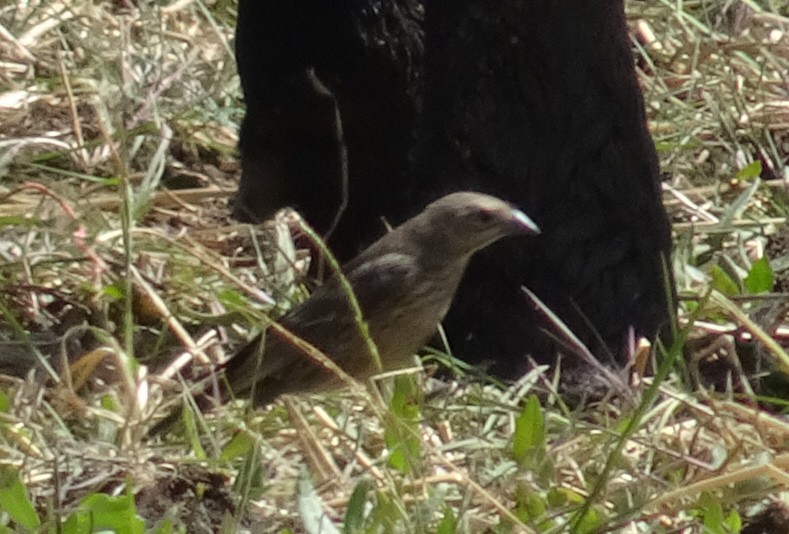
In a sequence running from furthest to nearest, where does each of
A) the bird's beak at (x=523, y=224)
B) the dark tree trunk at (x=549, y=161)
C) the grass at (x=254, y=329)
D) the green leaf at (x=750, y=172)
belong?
the green leaf at (x=750, y=172)
the dark tree trunk at (x=549, y=161)
the bird's beak at (x=523, y=224)
the grass at (x=254, y=329)

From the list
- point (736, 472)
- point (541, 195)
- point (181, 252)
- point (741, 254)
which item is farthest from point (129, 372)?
point (741, 254)

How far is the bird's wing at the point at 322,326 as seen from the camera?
3.37 m

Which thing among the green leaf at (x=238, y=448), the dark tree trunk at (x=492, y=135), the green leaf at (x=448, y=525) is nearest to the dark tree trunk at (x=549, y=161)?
the dark tree trunk at (x=492, y=135)

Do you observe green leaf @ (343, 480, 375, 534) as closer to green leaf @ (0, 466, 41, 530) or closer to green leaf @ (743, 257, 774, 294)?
green leaf @ (0, 466, 41, 530)

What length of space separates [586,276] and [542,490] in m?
0.73

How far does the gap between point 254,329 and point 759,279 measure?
45.3 inches

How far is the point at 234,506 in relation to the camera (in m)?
2.94

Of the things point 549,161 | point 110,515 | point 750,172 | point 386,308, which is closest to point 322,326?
point 386,308

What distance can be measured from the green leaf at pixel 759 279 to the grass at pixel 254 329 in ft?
0.03

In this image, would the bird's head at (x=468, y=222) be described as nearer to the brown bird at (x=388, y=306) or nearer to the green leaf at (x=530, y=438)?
the brown bird at (x=388, y=306)

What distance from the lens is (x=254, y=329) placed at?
3.78 m

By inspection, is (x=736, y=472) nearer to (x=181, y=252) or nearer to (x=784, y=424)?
(x=784, y=424)

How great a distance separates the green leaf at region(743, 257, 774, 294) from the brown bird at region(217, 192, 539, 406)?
2.30ft

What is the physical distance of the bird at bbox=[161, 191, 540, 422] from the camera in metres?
3.38
